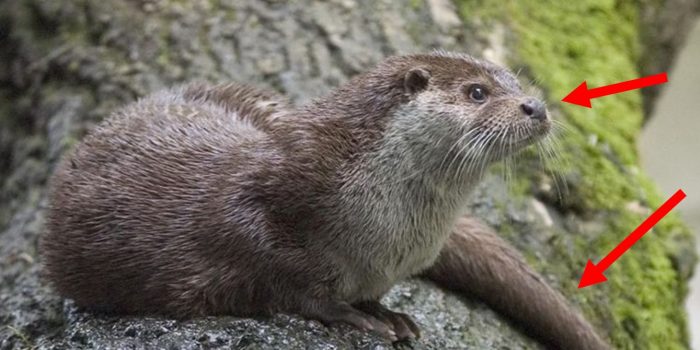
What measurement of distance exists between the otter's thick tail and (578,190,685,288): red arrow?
0.34m

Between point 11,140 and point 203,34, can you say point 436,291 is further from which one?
point 11,140

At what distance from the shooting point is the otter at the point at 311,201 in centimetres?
238

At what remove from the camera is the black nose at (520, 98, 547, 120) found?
236 cm

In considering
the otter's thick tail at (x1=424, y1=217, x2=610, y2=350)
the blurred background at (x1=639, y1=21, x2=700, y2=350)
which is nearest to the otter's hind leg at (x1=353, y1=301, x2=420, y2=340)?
the otter's thick tail at (x1=424, y1=217, x2=610, y2=350)

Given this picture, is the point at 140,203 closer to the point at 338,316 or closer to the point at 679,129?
the point at 338,316

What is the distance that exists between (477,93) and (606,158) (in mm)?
1315

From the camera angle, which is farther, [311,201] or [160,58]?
[160,58]

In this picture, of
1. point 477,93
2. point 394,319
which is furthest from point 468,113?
point 394,319

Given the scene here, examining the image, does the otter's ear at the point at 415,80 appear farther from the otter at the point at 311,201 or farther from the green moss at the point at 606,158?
the green moss at the point at 606,158

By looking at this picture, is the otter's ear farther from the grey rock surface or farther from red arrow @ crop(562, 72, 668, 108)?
red arrow @ crop(562, 72, 668, 108)

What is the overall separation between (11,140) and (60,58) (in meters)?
0.39

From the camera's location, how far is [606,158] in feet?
11.8

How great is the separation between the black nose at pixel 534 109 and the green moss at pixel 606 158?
0.86 metres

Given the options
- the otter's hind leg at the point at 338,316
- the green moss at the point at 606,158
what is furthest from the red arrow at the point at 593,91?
the otter's hind leg at the point at 338,316
